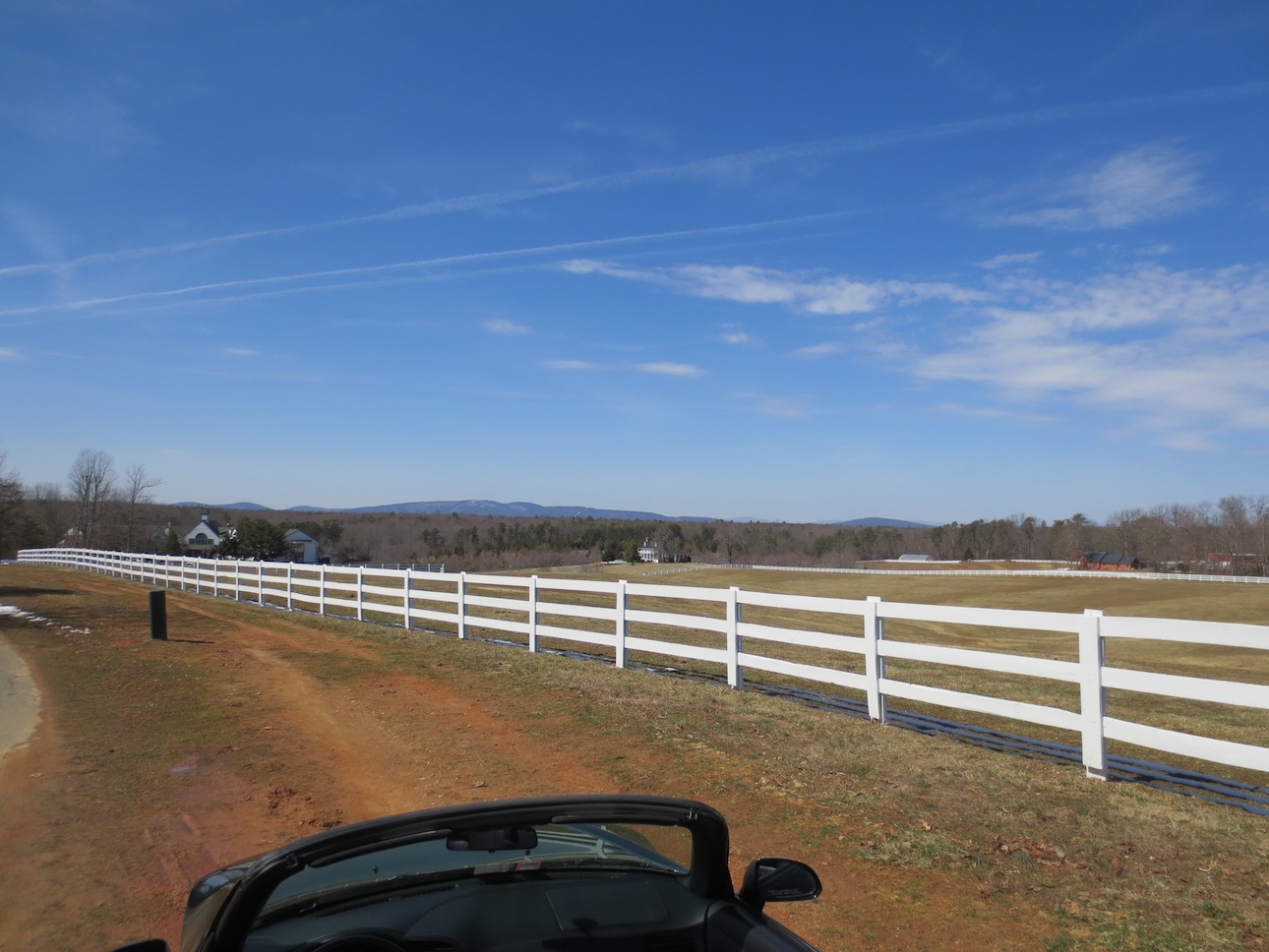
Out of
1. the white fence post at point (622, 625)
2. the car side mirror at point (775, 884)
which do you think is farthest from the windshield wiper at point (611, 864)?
the white fence post at point (622, 625)

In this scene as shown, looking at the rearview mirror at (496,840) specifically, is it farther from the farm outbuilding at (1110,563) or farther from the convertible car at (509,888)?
the farm outbuilding at (1110,563)

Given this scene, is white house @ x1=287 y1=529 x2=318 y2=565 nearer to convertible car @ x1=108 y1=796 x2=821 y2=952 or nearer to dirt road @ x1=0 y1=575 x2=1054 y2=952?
dirt road @ x1=0 y1=575 x2=1054 y2=952

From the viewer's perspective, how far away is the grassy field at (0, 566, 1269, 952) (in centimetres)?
508

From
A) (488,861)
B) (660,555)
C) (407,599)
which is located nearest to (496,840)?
(488,861)

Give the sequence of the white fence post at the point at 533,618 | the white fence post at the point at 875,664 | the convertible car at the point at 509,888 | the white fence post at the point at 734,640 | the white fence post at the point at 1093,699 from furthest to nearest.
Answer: the white fence post at the point at 533,618, the white fence post at the point at 734,640, the white fence post at the point at 875,664, the white fence post at the point at 1093,699, the convertible car at the point at 509,888

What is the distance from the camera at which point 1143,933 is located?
15.6 feet

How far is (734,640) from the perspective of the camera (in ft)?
39.1

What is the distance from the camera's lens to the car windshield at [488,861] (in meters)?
2.33

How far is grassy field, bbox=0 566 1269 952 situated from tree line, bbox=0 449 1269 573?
136ft

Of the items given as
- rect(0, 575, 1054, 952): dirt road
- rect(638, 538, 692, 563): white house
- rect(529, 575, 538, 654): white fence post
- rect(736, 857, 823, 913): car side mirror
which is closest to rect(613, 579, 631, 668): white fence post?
rect(0, 575, 1054, 952): dirt road

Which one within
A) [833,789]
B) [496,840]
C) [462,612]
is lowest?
[833,789]

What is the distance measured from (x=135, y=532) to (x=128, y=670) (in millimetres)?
89577

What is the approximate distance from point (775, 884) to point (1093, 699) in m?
6.43

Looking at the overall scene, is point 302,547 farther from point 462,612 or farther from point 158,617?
point 462,612
